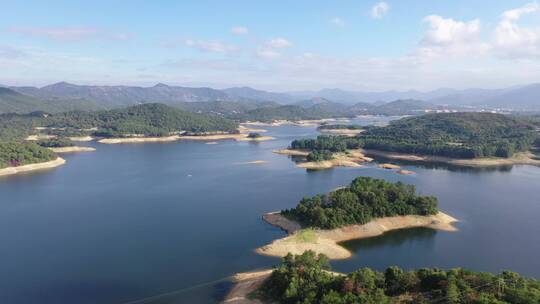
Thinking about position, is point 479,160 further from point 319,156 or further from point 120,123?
point 120,123

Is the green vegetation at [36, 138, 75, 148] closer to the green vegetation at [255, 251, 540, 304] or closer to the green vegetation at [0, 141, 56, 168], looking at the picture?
the green vegetation at [0, 141, 56, 168]

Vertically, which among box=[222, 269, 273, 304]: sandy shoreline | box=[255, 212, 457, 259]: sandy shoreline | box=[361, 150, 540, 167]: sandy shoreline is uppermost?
box=[361, 150, 540, 167]: sandy shoreline

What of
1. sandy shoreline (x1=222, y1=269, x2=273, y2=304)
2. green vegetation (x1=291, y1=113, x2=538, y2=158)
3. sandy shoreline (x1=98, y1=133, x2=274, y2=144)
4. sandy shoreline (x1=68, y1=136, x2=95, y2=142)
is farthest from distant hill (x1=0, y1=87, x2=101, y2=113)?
sandy shoreline (x1=222, y1=269, x2=273, y2=304)

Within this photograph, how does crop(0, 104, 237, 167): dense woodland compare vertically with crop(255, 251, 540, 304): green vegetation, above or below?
above

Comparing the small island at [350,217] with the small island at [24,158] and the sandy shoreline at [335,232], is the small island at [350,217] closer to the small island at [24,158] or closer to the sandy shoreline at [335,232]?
the sandy shoreline at [335,232]

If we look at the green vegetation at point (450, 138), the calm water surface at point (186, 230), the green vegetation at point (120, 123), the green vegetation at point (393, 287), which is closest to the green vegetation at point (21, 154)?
the calm water surface at point (186, 230)

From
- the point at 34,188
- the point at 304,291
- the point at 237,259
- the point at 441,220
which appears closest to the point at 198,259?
the point at 237,259

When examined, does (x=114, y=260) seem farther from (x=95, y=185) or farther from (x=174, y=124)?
(x=174, y=124)
